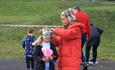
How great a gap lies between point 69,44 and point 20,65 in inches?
304

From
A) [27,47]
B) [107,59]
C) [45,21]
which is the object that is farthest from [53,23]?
[27,47]

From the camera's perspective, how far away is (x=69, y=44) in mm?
9109

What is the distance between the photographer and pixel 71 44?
9.11 meters

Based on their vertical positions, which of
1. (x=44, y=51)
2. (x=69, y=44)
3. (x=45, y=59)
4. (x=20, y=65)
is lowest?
(x=20, y=65)

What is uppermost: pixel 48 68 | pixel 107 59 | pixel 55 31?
pixel 55 31

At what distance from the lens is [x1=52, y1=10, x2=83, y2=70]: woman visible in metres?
9.00

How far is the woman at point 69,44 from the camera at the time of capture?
9000mm

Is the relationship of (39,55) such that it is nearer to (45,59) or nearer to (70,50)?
(45,59)

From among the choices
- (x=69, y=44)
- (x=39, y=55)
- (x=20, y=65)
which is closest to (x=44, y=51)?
(x=39, y=55)

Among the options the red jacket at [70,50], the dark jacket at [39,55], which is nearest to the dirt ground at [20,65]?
the dark jacket at [39,55]

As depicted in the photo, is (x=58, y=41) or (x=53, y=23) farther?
(x=53, y=23)

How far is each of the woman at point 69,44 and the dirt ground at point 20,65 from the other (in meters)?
6.91

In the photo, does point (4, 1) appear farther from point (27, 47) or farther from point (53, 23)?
point (27, 47)

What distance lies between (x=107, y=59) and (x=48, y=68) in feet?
27.4
